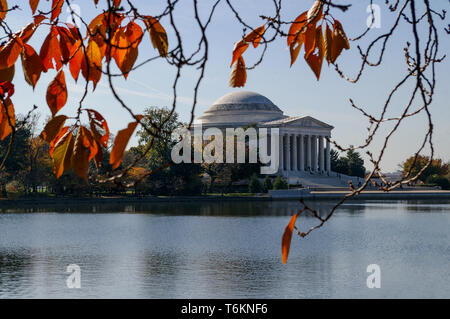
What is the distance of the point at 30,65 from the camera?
229 centimetres

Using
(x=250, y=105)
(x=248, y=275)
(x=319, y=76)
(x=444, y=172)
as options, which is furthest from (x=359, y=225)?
(x=250, y=105)

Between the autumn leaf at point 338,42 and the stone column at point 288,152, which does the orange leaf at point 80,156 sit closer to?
the autumn leaf at point 338,42

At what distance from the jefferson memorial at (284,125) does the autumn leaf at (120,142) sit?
362 feet

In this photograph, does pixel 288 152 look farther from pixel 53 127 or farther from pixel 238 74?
pixel 53 127

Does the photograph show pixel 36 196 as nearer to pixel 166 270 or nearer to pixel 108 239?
pixel 108 239

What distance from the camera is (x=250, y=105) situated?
128125mm

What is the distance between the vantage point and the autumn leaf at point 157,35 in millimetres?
2215

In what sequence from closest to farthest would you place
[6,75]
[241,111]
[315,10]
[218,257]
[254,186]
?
[6,75] → [315,10] → [218,257] → [254,186] → [241,111]

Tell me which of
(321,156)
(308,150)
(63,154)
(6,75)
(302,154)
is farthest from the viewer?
(321,156)

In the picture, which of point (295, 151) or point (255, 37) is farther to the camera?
point (295, 151)

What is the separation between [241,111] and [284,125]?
13045mm

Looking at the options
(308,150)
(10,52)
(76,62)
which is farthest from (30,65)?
(308,150)

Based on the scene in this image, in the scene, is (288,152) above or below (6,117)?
above

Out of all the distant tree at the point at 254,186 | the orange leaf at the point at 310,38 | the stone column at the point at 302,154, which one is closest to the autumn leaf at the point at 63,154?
the orange leaf at the point at 310,38
